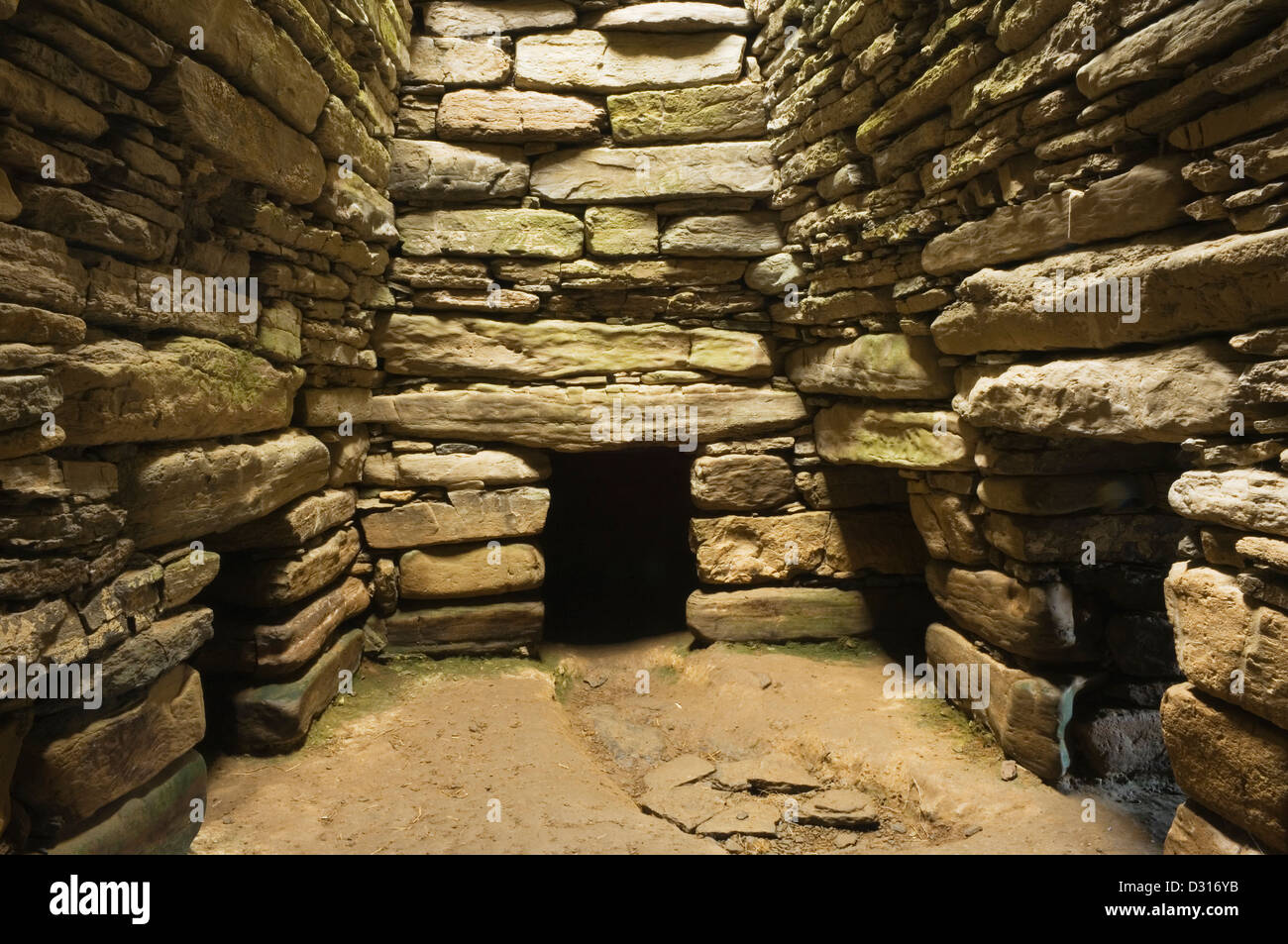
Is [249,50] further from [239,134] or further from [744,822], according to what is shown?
[744,822]

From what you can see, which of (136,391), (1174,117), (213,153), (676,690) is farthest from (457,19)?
(676,690)

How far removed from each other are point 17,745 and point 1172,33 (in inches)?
167

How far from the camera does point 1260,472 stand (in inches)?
95.7

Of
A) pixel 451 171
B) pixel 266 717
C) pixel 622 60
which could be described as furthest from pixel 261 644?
pixel 622 60

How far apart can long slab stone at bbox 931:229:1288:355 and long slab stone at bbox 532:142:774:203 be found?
6.17ft

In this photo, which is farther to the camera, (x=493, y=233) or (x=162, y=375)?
(x=493, y=233)

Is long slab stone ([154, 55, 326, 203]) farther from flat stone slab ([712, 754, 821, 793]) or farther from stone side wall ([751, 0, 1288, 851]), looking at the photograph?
flat stone slab ([712, 754, 821, 793])

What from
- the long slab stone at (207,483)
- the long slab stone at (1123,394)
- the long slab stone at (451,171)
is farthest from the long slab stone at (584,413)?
the long slab stone at (1123,394)

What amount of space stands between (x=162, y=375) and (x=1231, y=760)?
393 centimetres

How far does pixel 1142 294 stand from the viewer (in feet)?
9.14

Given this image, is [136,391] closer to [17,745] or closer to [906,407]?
[17,745]

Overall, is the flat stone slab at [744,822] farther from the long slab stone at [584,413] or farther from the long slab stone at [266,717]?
the long slab stone at [584,413]

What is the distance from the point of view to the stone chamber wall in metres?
2.48

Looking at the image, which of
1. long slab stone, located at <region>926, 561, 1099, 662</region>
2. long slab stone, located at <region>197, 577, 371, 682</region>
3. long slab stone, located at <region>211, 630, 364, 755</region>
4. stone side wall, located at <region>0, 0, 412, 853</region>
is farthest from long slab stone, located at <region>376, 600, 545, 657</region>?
long slab stone, located at <region>926, 561, 1099, 662</region>
